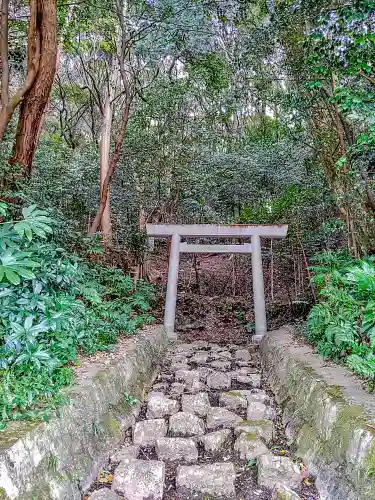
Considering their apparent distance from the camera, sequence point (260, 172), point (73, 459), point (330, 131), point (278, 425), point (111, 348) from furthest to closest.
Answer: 1. point (260, 172)
2. point (330, 131)
3. point (111, 348)
4. point (278, 425)
5. point (73, 459)

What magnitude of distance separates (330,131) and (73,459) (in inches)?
222

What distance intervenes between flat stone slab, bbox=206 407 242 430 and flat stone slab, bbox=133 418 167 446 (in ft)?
1.23

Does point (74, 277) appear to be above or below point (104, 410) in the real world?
above

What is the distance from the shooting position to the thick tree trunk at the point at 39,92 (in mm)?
4363

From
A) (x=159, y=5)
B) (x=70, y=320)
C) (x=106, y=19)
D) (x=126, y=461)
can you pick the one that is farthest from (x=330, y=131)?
(x=126, y=461)

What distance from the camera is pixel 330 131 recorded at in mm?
5988

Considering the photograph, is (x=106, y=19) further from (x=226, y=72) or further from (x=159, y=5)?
(x=226, y=72)

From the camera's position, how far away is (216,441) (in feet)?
8.79

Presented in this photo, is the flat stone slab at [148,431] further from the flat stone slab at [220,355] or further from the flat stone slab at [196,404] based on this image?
the flat stone slab at [220,355]

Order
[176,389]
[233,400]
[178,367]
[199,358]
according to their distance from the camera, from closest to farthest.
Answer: [233,400] < [176,389] < [178,367] < [199,358]

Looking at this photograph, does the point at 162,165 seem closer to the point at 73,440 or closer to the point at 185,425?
the point at 185,425

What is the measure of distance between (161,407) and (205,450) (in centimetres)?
74

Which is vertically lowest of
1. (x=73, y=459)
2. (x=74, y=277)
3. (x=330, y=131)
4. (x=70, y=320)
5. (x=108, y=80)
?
(x=73, y=459)

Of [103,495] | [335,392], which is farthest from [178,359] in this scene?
[103,495]
